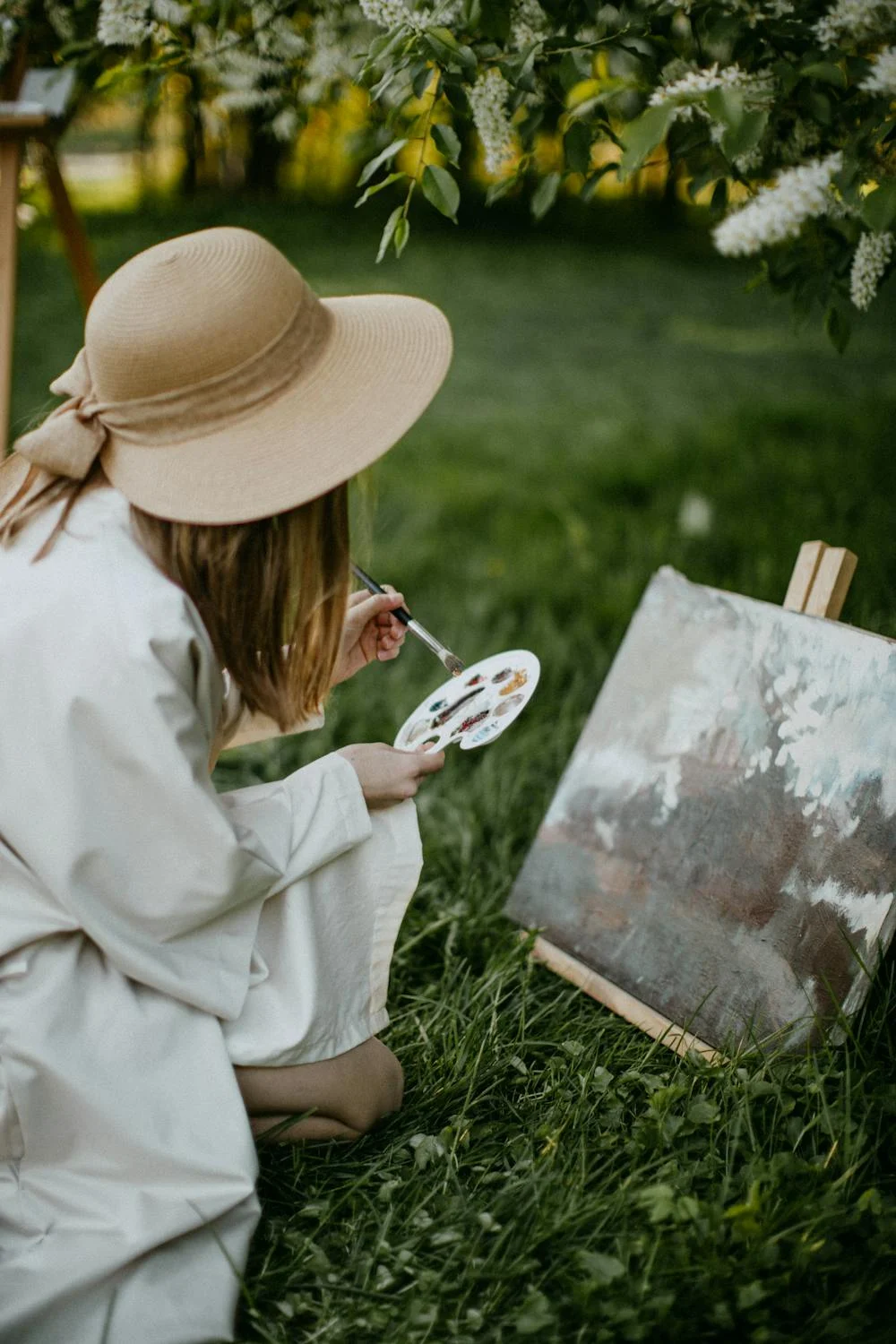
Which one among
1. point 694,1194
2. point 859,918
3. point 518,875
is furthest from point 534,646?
point 694,1194

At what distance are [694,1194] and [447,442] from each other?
403 cm

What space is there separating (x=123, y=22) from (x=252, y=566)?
122 centimetres

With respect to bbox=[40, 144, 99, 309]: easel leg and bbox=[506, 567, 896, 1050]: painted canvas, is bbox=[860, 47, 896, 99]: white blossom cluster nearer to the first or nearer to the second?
bbox=[506, 567, 896, 1050]: painted canvas

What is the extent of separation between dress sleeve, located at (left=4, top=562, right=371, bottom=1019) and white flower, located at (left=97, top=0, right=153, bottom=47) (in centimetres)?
126

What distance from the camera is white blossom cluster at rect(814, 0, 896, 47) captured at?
1.56 metres

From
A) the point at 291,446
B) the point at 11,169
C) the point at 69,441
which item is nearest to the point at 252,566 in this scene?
the point at 291,446

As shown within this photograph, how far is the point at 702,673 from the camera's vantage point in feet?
6.86

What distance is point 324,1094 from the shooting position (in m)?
1.67

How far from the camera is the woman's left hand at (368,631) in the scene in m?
1.98

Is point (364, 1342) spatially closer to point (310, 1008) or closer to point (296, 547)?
point (310, 1008)

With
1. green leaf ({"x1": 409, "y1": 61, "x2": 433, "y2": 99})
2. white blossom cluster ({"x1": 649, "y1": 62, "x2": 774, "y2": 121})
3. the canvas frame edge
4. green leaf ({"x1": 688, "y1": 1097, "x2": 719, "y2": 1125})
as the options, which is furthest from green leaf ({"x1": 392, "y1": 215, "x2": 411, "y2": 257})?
green leaf ({"x1": 688, "y1": 1097, "x2": 719, "y2": 1125})

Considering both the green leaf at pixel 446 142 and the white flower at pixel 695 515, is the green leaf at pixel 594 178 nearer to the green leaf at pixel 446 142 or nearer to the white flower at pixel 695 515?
the green leaf at pixel 446 142

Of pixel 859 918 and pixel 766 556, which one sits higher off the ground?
pixel 859 918

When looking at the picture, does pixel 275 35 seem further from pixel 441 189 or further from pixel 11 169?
pixel 441 189
